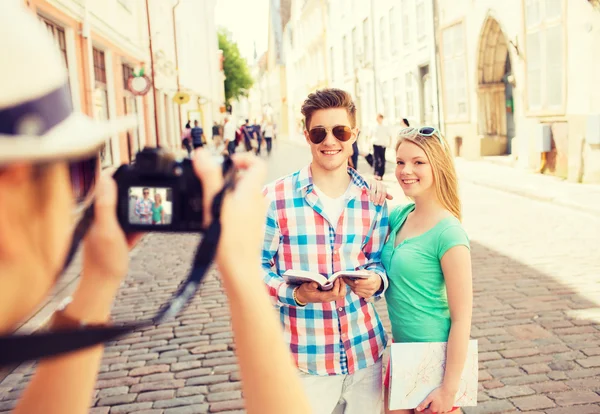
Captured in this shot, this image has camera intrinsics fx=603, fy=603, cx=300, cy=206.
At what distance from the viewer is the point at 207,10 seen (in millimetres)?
44500

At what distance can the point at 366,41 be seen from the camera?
28.3m

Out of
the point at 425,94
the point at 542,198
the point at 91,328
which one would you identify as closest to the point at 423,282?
the point at 91,328

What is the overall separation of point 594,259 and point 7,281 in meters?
6.62

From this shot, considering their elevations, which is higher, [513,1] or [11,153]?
[513,1]

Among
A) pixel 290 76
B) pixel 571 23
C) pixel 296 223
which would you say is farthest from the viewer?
pixel 290 76

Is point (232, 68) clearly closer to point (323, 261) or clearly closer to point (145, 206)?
point (323, 261)

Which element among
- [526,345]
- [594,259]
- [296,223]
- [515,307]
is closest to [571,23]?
[594,259]

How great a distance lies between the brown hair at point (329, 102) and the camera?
239 cm

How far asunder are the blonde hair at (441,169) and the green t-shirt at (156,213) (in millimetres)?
1611

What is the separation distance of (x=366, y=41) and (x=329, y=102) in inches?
1067

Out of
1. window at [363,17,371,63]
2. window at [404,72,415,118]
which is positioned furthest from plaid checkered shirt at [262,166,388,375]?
window at [363,17,371,63]

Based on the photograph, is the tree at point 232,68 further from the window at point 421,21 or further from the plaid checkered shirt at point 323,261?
the plaid checkered shirt at point 323,261

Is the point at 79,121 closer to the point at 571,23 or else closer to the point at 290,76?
the point at 571,23

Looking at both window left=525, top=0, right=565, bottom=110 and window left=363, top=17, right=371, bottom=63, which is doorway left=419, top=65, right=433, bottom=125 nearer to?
window left=363, top=17, right=371, bottom=63
